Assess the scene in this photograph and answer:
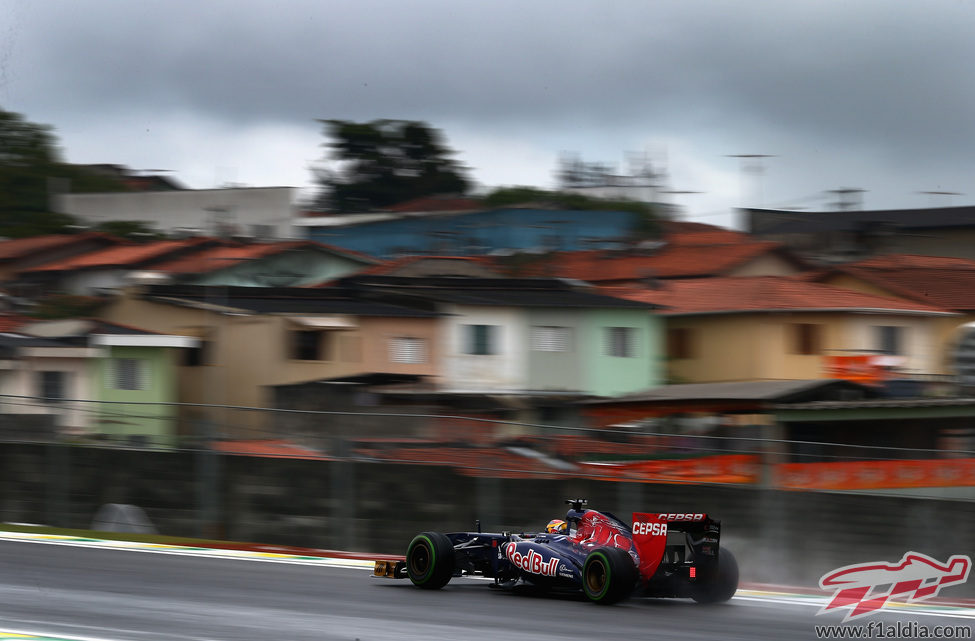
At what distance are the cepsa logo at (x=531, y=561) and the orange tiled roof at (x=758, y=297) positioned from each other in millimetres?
30795

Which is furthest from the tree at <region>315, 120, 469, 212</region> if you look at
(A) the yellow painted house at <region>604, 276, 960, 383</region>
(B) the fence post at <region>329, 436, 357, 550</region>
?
(B) the fence post at <region>329, 436, 357, 550</region>

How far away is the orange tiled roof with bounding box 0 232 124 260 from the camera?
47469 millimetres

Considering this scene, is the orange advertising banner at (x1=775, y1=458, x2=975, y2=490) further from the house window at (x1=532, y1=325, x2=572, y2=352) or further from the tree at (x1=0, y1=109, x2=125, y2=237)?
the tree at (x1=0, y1=109, x2=125, y2=237)

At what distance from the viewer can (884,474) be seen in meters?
17.6

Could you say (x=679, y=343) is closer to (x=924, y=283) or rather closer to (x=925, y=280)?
(x=924, y=283)

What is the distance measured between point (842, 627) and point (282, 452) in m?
11.0

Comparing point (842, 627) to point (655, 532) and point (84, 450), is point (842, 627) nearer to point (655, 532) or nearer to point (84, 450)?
point (655, 532)

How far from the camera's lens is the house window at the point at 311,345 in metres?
37.7

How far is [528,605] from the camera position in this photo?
10.4m

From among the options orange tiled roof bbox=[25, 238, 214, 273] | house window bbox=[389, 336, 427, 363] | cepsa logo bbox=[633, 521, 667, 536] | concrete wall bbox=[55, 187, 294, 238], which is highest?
Answer: concrete wall bbox=[55, 187, 294, 238]

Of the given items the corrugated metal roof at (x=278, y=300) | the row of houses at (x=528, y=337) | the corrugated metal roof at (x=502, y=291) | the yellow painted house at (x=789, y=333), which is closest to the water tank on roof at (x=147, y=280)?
the row of houses at (x=528, y=337)

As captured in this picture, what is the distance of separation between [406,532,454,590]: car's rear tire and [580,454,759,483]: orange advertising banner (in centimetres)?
684

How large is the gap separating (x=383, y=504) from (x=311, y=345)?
20.2 meters

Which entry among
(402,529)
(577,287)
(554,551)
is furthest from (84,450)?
(577,287)
